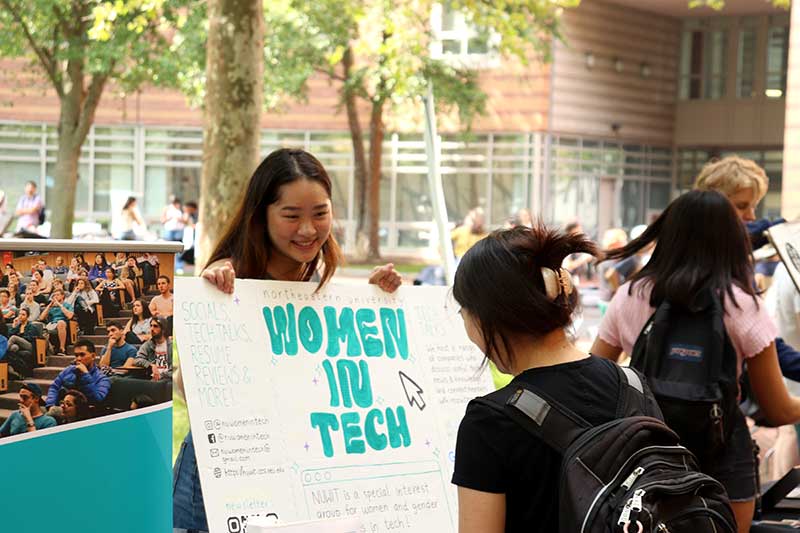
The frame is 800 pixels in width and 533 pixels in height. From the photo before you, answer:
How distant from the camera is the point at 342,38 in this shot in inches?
1009

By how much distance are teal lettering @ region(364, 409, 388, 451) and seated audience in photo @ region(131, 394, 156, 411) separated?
79 cm

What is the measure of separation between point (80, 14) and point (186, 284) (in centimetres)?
1921

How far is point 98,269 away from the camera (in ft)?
9.98

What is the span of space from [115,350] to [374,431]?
0.99m

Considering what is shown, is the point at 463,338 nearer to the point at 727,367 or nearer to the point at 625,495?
the point at 727,367

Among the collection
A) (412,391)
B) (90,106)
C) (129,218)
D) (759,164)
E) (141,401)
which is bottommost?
(129,218)

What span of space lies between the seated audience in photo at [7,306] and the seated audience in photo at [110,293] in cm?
28

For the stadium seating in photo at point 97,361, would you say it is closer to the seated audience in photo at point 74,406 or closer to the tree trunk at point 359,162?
the seated audience in photo at point 74,406

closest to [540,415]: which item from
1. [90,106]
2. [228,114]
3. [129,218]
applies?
[228,114]

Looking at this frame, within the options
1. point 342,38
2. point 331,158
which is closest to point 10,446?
point 342,38

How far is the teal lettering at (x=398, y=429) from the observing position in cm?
380

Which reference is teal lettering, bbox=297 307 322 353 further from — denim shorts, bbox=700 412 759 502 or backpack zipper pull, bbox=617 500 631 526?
backpack zipper pull, bbox=617 500 631 526

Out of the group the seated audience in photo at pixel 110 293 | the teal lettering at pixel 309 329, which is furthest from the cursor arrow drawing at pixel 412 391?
the seated audience in photo at pixel 110 293

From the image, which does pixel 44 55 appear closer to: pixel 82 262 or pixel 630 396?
pixel 82 262
